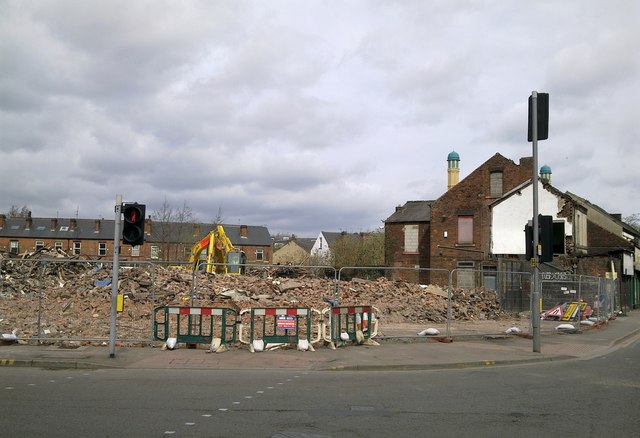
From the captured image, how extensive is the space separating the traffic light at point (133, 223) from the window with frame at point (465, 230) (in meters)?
34.7

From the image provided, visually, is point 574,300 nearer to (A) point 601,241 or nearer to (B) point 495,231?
(B) point 495,231

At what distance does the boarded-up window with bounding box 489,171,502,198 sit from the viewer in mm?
44594

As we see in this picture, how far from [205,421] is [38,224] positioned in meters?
81.4

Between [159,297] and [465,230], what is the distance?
28238 millimetres

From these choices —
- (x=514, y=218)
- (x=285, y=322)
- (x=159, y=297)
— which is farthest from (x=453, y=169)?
(x=285, y=322)

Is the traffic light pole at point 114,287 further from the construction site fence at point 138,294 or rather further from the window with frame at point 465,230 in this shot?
the window with frame at point 465,230

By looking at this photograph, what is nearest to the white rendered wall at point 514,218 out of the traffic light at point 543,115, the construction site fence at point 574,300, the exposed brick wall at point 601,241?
the exposed brick wall at point 601,241

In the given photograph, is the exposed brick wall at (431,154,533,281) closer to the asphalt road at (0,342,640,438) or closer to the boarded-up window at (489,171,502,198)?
the boarded-up window at (489,171,502,198)

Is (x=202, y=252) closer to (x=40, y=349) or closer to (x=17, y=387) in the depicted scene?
(x=40, y=349)

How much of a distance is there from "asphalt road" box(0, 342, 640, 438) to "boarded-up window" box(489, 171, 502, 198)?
3304 cm

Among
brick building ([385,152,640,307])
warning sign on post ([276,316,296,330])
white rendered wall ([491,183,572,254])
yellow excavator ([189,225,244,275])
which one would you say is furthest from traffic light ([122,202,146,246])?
white rendered wall ([491,183,572,254])

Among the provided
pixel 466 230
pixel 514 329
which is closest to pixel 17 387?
pixel 514 329

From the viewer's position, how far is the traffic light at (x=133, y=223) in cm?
1323

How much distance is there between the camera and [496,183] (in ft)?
147
